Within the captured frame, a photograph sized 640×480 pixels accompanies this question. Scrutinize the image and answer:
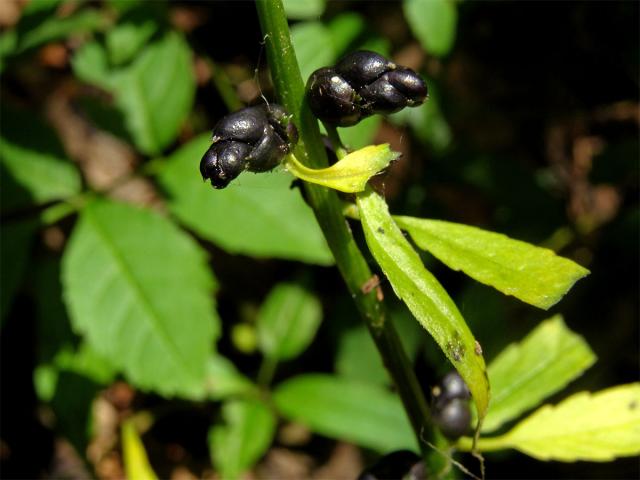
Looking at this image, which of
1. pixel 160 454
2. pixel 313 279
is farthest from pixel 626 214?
pixel 160 454

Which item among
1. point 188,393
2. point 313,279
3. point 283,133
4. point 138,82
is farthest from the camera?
point 313,279

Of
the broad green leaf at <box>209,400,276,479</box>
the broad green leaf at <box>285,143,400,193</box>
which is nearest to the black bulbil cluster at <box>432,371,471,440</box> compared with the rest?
the broad green leaf at <box>285,143,400,193</box>

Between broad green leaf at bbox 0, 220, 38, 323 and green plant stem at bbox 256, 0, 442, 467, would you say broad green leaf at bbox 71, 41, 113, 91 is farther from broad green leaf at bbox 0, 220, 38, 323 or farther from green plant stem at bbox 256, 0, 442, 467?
green plant stem at bbox 256, 0, 442, 467

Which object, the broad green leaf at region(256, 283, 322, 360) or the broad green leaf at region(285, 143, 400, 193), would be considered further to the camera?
the broad green leaf at region(256, 283, 322, 360)

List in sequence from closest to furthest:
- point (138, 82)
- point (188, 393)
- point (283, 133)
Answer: point (283, 133) < point (188, 393) < point (138, 82)

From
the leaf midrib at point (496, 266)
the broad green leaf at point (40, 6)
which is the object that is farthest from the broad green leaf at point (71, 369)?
the leaf midrib at point (496, 266)

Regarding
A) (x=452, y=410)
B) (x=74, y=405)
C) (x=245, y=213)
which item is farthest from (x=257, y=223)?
(x=452, y=410)

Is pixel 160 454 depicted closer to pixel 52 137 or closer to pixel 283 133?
pixel 52 137

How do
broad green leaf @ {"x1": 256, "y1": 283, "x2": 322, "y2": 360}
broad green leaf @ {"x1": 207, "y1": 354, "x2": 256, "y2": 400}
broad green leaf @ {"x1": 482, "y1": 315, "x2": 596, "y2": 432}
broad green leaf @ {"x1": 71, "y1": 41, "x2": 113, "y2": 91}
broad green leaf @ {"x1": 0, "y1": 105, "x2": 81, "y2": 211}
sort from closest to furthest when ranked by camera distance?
broad green leaf @ {"x1": 482, "y1": 315, "x2": 596, "y2": 432} → broad green leaf @ {"x1": 0, "y1": 105, "x2": 81, "y2": 211} → broad green leaf @ {"x1": 71, "y1": 41, "x2": 113, "y2": 91} → broad green leaf @ {"x1": 207, "y1": 354, "x2": 256, "y2": 400} → broad green leaf @ {"x1": 256, "y1": 283, "x2": 322, "y2": 360}

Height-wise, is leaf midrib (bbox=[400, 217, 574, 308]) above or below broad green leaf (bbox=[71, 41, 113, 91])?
below
